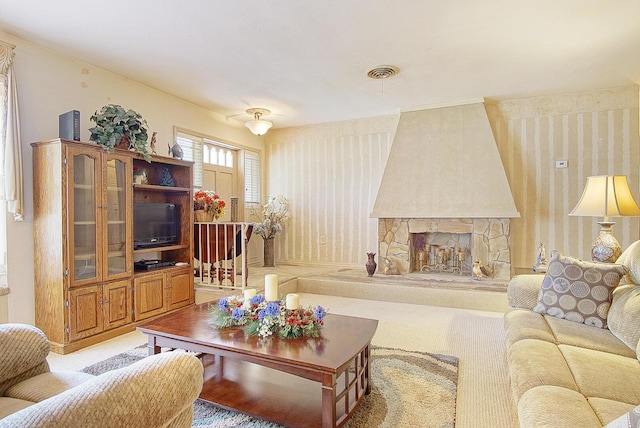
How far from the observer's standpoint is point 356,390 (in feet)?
6.68

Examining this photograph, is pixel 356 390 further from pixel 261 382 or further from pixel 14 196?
pixel 14 196

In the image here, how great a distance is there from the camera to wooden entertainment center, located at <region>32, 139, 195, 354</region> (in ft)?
9.65

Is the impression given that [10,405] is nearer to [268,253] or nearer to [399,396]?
[399,396]

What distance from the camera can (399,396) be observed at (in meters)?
2.16

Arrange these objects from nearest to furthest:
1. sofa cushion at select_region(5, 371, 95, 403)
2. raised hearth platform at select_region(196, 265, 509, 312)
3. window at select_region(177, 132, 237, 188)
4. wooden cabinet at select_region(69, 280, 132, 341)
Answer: sofa cushion at select_region(5, 371, 95, 403)
wooden cabinet at select_region(69, 280, 132, 341)
raised hearth platform at select_region(196, 265, 509, 312)
window at select_region(177, 132, 237, 188)

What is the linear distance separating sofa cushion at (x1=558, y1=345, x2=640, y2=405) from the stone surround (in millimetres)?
3155

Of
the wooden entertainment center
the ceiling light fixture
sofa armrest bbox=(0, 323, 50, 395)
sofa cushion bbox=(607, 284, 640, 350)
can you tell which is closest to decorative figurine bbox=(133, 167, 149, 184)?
the wooden entertainment center

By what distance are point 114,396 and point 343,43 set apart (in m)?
3.17

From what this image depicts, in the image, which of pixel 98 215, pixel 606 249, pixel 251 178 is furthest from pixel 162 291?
pixel 606 249

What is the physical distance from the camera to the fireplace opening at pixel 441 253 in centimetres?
530

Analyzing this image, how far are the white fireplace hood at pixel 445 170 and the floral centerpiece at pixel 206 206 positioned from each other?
7.61 feet

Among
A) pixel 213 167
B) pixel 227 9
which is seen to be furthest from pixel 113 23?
pixel 213 167

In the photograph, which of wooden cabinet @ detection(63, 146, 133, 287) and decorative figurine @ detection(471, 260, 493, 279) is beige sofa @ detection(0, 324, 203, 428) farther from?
decorative figurine @ detection(471, 260, 493, 279)

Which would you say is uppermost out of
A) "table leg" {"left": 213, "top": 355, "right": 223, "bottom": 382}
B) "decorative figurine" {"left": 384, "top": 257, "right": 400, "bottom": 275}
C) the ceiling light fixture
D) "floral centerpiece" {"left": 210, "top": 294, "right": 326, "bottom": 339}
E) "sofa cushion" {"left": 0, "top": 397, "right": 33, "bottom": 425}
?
the ceiling light fixture
